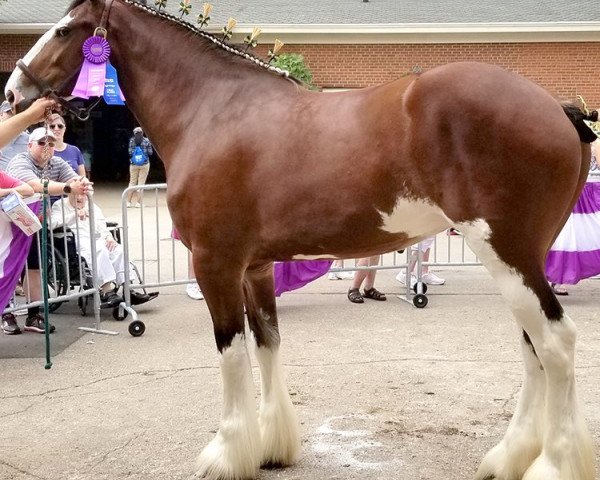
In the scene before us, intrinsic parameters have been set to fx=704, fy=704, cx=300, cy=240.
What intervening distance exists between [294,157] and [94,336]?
150 inches

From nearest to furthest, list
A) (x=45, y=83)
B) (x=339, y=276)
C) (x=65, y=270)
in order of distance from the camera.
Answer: (x=45, y=83) < (x=65, y=270) < (x=339, y=276)

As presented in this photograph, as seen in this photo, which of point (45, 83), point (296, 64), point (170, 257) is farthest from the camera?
point (296, 64)

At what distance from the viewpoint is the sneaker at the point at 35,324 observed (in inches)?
247

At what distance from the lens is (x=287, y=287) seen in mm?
6703

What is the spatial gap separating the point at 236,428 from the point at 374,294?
4176 mm

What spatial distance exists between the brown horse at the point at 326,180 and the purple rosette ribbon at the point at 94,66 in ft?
0.22

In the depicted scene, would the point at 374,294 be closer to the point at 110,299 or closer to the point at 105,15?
the point at 110,299

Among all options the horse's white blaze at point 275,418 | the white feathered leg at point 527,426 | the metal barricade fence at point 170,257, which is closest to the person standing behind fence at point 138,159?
the metal barricade fence at point 170,257

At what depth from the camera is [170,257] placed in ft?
32.2

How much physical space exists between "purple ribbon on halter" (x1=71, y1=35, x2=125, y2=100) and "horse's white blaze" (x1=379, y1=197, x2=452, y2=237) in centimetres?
154

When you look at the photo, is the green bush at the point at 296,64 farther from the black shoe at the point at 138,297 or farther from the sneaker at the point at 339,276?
the black shoe at the point at 138,297

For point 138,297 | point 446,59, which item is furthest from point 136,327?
point 446,59

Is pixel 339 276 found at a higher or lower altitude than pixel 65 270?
lower

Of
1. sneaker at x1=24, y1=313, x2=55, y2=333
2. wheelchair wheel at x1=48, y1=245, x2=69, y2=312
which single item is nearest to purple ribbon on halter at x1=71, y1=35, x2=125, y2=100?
wheelchair wheel at x1=48, y1=245, x2=69, y2=312
